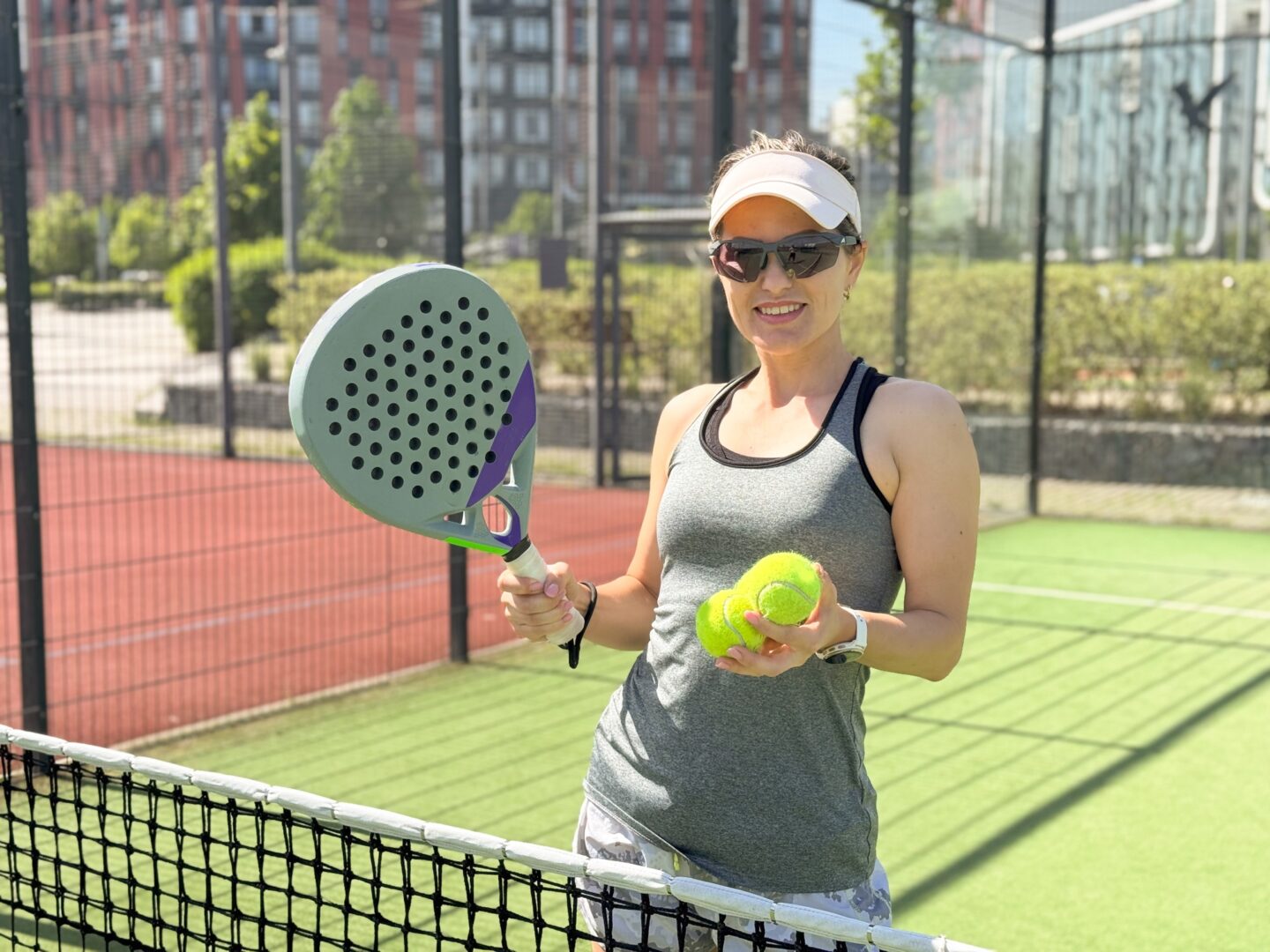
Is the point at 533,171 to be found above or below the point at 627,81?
below

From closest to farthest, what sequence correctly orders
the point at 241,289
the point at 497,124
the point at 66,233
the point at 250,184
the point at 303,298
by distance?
1. the point at 66,233
2. the point at 497,124
3. the point at 303,298
4. the point at 241,289
5. the point at 250,184

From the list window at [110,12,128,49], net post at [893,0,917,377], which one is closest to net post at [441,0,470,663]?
net post at [893,0,917,377]

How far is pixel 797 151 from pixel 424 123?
10.5 meters

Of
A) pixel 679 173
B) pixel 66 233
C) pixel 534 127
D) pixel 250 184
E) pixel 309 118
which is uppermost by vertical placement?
pixel 309 118

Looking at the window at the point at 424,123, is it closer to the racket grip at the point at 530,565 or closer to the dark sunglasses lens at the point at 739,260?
the dark sunglasses lens at the point at 739,260

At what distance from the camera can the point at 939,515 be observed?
1.83 m

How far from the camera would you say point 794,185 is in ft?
6.15

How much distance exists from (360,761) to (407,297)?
11.7 feet

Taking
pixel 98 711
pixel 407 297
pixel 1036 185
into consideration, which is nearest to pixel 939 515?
pixel 407 297

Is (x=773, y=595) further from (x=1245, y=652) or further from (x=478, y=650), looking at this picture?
(x=1245, y=652)

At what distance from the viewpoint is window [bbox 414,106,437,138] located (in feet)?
38.2

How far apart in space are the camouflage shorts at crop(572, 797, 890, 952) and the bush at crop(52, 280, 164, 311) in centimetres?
526

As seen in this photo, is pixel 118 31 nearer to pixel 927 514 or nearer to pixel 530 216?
pixel 530 216

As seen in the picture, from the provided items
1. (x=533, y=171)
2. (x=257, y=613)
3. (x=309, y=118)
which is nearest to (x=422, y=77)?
(x=533, y=171)
